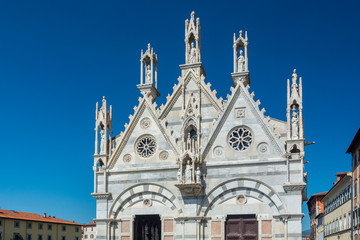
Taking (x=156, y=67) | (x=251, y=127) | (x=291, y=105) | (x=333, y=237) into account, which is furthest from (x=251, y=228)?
(x=333, y=237)

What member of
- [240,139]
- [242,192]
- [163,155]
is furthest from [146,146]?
[242,192]

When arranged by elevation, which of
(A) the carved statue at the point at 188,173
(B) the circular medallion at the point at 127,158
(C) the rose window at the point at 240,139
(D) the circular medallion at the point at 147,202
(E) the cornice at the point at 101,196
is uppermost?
(C) the rose window at the point at 240,139

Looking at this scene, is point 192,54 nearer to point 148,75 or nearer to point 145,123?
point 148,75

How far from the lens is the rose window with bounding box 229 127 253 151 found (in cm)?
2258

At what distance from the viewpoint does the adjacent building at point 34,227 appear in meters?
59.2

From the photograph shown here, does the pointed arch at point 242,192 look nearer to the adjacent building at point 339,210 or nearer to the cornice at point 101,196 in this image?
the cornice at point 101,196

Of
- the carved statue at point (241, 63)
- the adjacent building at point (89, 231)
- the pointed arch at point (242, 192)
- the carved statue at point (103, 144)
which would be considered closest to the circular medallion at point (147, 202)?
the pointed arch at point (242, 192)

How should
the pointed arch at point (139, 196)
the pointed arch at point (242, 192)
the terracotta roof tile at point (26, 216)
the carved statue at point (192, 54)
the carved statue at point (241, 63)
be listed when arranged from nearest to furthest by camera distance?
the pointed arch at point (242, 192)
the pointed arch at point (139, 196)
the carved statue at point (241, 63)
the carved statue at point (192, 54)
the terracotta roof tile at point (26, 216)

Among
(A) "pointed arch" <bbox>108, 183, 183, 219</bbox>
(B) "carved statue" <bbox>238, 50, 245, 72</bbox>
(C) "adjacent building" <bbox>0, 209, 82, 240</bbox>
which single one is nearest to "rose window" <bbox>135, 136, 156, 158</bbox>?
(A) "pointed arch" <bbox>108, 183, 183, 219</bbox>

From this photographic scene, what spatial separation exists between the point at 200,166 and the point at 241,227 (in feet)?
12.0

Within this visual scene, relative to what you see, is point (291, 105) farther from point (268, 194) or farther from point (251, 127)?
point (268, 194)

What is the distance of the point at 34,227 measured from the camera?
2552 inches

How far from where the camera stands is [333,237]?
147 ft

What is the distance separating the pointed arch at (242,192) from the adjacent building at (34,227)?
44043 millimetres
